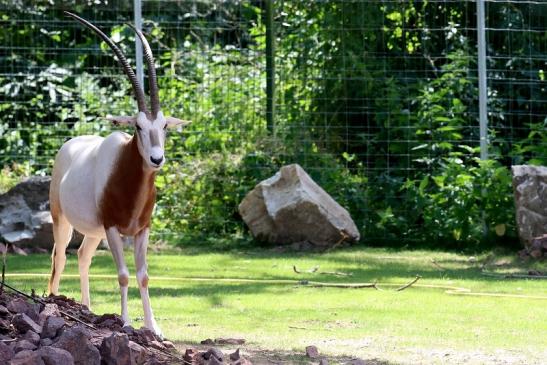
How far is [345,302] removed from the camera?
8.45 meters

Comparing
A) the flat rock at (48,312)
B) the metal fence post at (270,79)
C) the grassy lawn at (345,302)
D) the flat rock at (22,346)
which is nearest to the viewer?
the flat rock at (22,346)

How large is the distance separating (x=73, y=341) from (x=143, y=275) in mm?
2397

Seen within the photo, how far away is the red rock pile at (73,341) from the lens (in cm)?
490

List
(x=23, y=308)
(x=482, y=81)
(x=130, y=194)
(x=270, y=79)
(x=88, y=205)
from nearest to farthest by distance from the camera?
(x=23, y=308), (x=130, y=194), (x=88, y=205), (x=482, y=81), (x=270, y=79)

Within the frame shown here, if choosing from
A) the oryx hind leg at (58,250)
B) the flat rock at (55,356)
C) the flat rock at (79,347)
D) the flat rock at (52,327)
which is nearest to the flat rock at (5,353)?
the flat rock at (55,356)

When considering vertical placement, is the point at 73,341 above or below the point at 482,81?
below

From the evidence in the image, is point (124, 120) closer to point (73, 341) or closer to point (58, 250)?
point (58, 250)

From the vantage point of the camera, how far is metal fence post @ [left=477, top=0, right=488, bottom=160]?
12.1m

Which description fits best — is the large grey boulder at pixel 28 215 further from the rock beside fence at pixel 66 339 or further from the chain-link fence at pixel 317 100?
the rock beside fence at pixel 66 339

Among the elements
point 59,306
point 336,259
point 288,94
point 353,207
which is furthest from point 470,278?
point 59,306

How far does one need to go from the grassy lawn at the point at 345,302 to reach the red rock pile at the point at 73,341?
0.91 m

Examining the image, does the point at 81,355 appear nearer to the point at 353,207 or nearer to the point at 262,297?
the point at 262,297

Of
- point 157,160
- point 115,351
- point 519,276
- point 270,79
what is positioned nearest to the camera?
point 115,351

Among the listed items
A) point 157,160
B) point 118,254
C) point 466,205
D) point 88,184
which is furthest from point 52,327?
point 466,205
